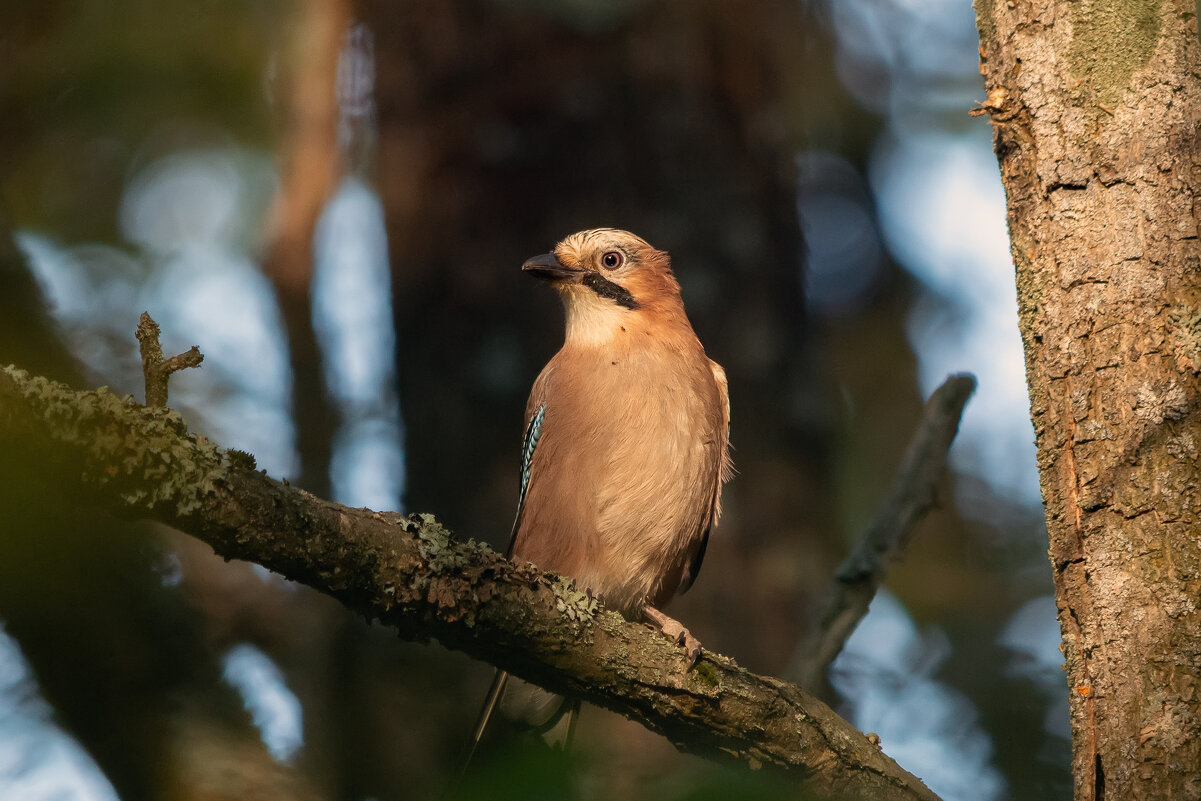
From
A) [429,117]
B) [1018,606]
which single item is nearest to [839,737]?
[429,117]

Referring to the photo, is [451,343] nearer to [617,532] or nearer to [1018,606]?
[617,532]

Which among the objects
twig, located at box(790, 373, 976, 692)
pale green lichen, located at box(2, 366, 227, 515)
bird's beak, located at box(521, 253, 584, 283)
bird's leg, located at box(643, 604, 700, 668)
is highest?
bird's beak, located at box(521, 253, 584, 283)

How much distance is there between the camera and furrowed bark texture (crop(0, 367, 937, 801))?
2432 mm

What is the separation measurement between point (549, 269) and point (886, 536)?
8.31 feet

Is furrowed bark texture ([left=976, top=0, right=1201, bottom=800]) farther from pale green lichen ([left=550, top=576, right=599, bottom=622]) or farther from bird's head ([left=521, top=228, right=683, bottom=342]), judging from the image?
bird's head ([left=521, top=228, right=683, bottom=342])

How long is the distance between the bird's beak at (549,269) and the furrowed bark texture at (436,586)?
2.99 m

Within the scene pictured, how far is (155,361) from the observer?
2633mm

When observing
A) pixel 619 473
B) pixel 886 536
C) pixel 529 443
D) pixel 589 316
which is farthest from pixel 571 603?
pixel 589 316

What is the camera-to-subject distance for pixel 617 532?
5.36 meters

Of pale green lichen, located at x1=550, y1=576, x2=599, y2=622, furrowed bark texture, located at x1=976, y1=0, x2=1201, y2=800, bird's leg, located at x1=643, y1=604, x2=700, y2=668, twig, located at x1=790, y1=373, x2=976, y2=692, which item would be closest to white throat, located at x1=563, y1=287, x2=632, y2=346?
bird's leg, located at x1=643, y1=604, x2=700, y2=668

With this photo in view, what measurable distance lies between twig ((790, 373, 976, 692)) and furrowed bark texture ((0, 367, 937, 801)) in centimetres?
126

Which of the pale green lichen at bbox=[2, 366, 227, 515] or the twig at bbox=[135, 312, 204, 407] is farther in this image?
the twig at bbox=[135, 312, 204, 407]

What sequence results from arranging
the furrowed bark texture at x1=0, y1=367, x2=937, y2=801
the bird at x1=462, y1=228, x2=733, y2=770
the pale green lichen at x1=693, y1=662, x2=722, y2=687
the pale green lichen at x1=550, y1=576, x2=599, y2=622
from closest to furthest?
the furrowed bark texture at x1=0, y1=367, x2=937, y2=801 < the pale green lichen at x1=550, y1=576, x2=599, y2=622 < the pale green lichen at x1=693, y1=662, x2=722, y2=687 < the bird at x1=462, y1=228, x2=733, y2=770

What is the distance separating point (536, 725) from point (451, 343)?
8.85ft
